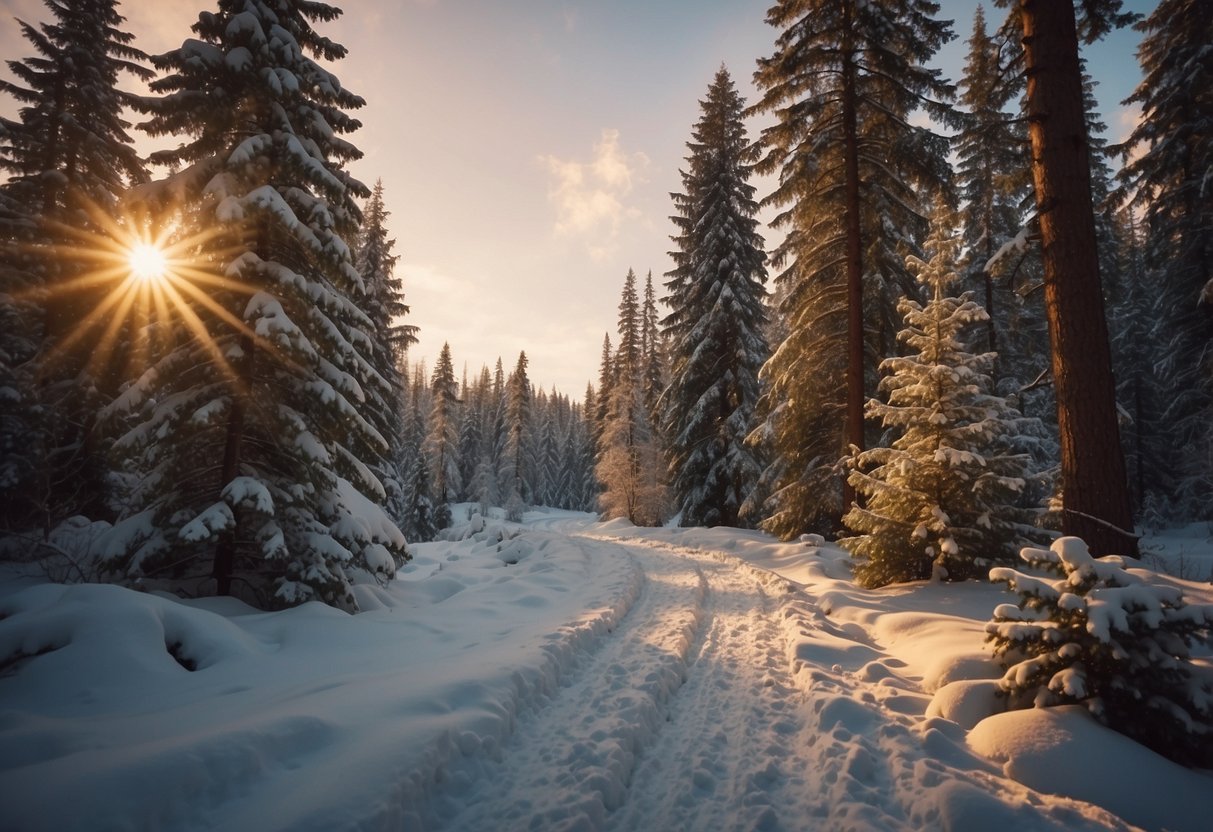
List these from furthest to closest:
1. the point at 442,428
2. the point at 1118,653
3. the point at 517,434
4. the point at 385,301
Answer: the point at 517,434, the point at 442,428, the point at 385,301, the point at 1118,653

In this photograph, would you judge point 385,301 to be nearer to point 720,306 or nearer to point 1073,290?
point 720,306

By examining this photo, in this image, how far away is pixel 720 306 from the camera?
19.4 metres

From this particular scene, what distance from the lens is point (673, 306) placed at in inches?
953

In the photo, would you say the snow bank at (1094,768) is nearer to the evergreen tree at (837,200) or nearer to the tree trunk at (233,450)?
the evergreen tree at (837,200)

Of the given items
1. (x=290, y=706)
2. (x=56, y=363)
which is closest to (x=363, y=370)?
(x=290, y=706)

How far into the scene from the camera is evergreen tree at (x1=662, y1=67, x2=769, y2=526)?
19.4 metres

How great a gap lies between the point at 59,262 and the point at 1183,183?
33024mm

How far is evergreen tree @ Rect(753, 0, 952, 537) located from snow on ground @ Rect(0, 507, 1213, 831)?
6429 mm

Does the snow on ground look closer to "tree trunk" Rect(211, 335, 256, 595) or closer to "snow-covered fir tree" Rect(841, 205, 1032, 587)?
"tree trunk" Rect(211, 335, 256, 595)

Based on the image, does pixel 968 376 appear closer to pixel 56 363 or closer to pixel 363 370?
pixel 363 370

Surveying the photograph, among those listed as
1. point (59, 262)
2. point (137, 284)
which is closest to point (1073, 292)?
point (137, 284)

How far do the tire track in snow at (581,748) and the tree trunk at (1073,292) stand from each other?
182 inches

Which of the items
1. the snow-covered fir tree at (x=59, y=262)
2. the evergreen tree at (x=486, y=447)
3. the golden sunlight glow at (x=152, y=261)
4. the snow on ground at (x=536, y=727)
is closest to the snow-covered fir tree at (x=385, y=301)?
the snow-covered fir tree at (x=59, y=262)

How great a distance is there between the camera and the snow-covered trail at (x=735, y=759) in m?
3.02
